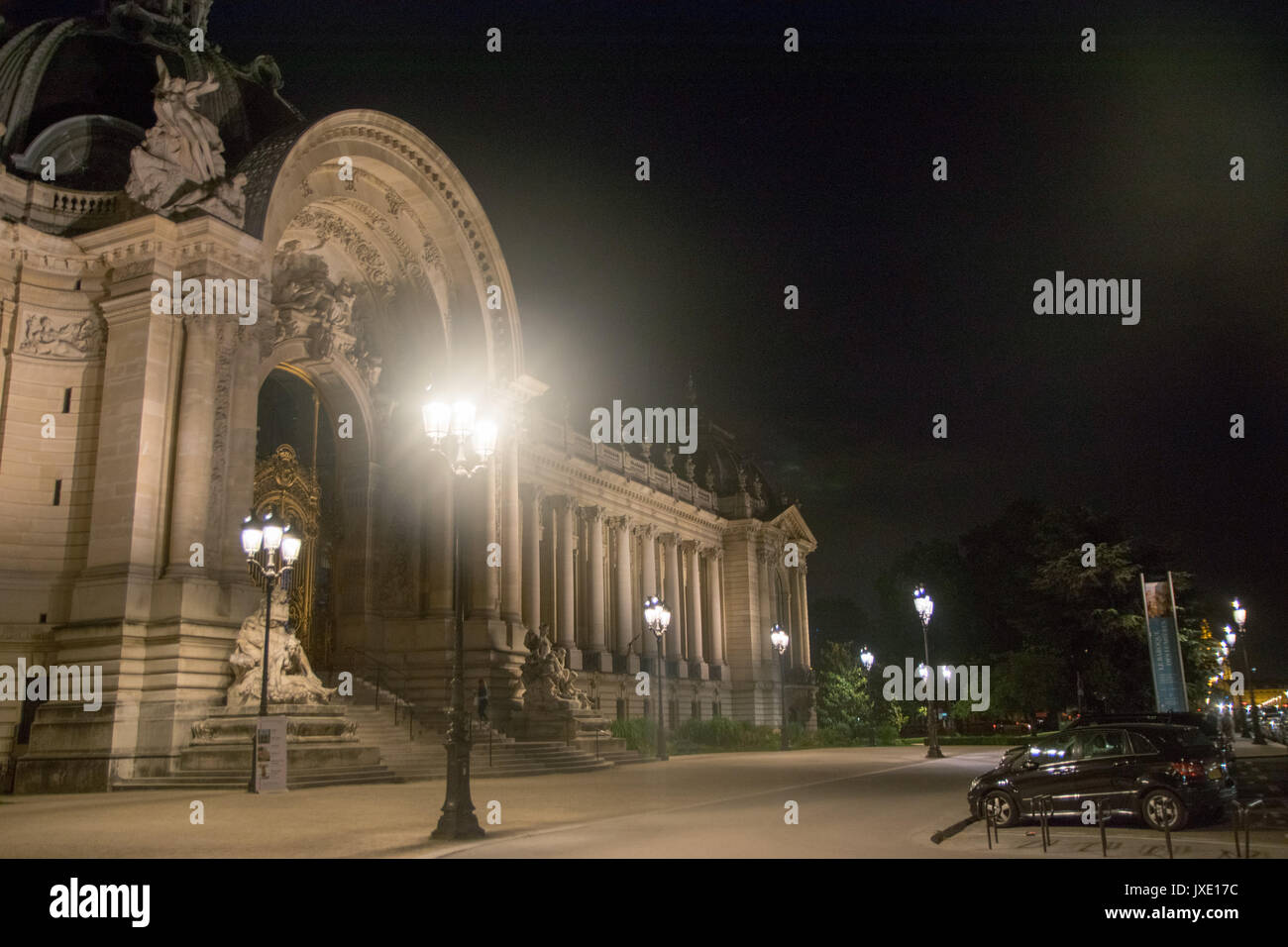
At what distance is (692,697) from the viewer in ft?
189

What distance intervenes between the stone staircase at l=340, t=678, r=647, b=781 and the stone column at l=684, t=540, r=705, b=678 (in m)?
30.2

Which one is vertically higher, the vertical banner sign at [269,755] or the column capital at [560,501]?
the column capital at [560,501]

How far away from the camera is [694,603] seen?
61.2 m

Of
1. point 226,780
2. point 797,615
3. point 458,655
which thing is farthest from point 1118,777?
point 797,615

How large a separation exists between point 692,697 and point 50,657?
40.1 meters

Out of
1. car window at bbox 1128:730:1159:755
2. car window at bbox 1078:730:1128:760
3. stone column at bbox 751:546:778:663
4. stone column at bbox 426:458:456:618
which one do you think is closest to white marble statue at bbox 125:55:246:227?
stone column at bbox 426:458:456:618

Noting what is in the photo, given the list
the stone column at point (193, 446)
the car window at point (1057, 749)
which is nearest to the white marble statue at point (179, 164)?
the stone column at point (193, 446)

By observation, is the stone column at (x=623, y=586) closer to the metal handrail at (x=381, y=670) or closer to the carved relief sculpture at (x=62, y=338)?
the metal handrail at (x=381, y=670)

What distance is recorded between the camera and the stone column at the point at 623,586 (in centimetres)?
5284

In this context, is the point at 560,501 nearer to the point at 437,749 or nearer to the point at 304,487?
the point at 304,487

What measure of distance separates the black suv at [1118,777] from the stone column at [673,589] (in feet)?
142

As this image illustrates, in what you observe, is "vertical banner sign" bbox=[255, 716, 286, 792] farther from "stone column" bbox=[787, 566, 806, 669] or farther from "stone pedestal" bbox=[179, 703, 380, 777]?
"stone column" bbox=[787, 566, 806, 669]

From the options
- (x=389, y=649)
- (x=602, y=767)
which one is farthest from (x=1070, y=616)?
(x=389, y=649)

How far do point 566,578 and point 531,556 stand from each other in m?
4.34
